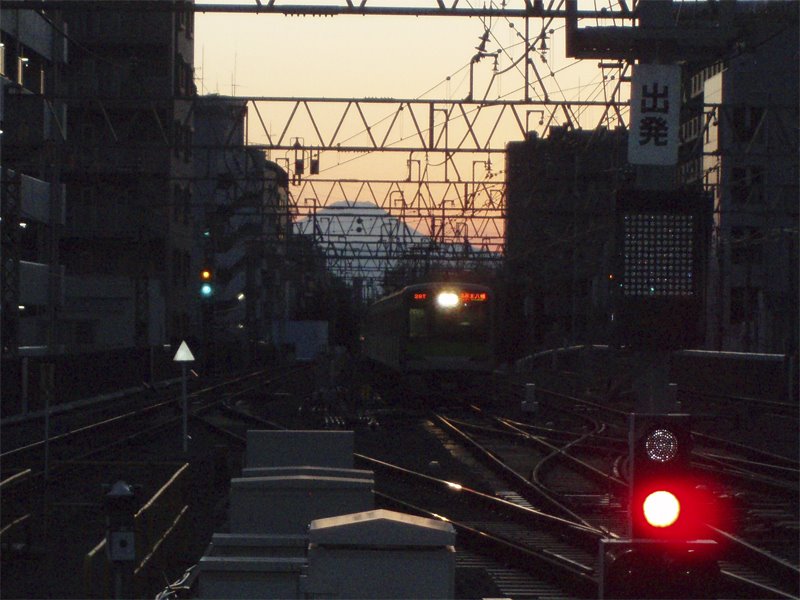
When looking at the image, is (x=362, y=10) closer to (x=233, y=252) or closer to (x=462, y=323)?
(x=462, y=323)

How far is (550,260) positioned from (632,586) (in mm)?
52156

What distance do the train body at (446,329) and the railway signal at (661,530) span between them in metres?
26.8

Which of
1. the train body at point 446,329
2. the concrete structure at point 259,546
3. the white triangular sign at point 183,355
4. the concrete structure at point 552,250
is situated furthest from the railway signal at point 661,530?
the concrete structure at point 552,250

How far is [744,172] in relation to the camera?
2354 inches

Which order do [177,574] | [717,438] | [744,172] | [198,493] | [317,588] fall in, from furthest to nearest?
[744,172], [717,438], [198,493], [177,574], [317,588]

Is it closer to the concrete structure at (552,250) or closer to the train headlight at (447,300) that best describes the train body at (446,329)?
the train headlight at (447,300)

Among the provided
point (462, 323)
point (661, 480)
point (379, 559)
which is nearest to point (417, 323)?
point (462, 323)

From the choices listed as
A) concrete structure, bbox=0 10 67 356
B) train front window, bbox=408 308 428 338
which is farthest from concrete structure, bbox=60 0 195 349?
train front window, bbox=408 308 428 338

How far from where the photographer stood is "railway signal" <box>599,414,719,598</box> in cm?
428

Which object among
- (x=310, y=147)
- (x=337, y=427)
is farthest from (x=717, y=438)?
(x=310, y=147)

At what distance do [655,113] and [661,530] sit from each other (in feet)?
8.13

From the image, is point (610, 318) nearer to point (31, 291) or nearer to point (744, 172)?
point (31, 291)

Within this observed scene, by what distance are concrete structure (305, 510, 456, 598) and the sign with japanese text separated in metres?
1.96

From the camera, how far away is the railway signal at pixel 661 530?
14.0ft
